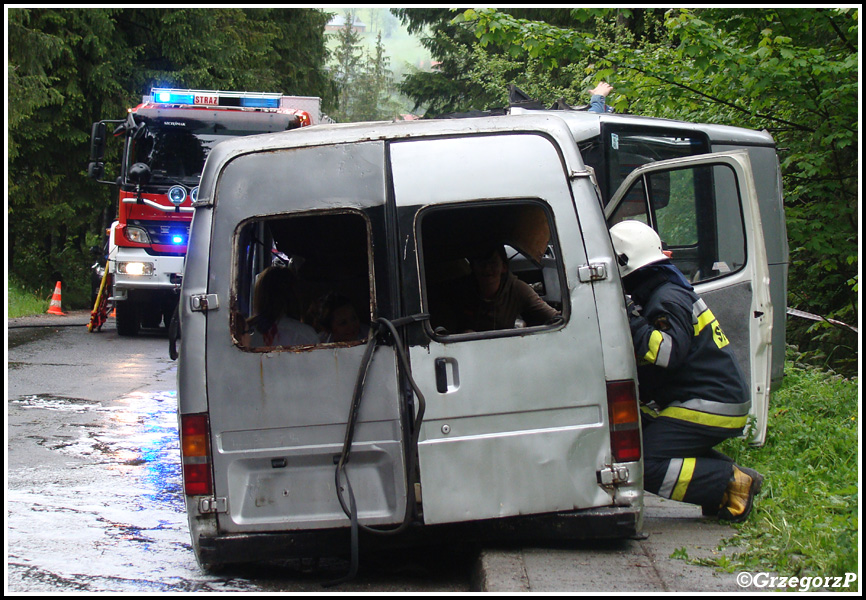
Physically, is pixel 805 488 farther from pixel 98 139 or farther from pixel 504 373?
pixel 98 139

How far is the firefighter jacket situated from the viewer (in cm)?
518

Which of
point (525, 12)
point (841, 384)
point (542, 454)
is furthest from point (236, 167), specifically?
point (525, 12)

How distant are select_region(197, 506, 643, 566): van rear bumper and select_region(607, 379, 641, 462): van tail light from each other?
0.84ft

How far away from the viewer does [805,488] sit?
559 cm

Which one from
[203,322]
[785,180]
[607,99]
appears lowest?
[203,322]

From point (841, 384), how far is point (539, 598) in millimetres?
5923

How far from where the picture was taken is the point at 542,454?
4.56m

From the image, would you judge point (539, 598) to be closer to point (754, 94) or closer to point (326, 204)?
point (326, 204)

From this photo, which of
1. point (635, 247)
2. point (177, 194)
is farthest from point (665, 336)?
point (177, 194)

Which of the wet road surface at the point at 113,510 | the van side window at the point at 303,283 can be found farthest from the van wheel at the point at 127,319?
the van side window at the point at 303,283

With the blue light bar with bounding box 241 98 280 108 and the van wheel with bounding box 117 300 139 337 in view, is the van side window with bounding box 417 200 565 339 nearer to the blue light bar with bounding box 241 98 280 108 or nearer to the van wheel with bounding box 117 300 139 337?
the blue light bar with bounding box 241 98 280 108

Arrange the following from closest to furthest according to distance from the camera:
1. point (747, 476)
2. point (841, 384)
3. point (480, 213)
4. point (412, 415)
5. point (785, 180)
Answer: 1. point (412, 415)
2. point (747, 476)
3. point (480, 213)
4. point (841, 384)
5. point (785, 180)

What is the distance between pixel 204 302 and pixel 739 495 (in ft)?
9.41

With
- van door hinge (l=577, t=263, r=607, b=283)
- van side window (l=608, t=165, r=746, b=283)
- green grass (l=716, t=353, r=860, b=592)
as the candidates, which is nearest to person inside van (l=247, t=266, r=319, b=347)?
van door hinge (l=577, t=263, r=607, b=283)
